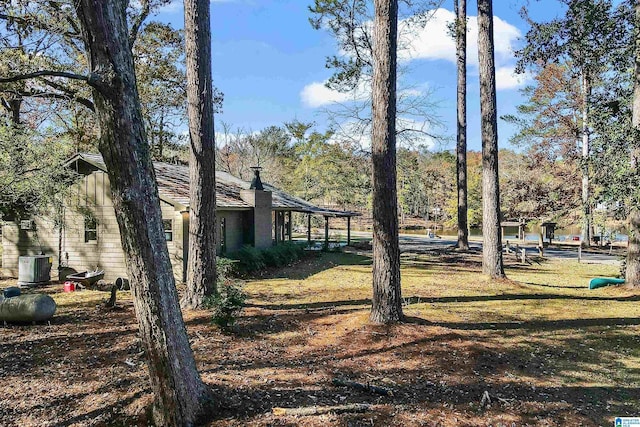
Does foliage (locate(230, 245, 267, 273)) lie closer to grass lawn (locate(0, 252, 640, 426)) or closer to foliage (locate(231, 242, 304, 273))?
foliage (locate(231, 242, 304, 273))

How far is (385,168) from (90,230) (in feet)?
35.0

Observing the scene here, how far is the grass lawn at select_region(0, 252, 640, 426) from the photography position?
4027 millimetres

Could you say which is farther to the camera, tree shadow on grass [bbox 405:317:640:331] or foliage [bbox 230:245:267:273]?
foliage [bbox 230:245:267:273]

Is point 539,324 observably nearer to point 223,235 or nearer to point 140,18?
point 223,235

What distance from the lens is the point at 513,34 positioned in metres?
11.8

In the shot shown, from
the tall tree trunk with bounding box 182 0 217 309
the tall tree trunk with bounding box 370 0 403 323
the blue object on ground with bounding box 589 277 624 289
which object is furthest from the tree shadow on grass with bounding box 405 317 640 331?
the tall tree trunk with bounding box 182 0 217 309

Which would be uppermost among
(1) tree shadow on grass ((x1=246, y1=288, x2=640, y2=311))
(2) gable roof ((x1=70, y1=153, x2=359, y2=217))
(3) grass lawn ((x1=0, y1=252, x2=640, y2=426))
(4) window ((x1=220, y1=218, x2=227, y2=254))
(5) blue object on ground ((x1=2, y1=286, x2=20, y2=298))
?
(2) gable roof ((x1=70, y1=153, x2=359, y2=217))

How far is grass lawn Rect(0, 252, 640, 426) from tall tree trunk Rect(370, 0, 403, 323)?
0.49 metres

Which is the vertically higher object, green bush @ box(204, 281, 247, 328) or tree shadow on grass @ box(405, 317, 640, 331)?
green bush @ box(204, 281, 247, 328)

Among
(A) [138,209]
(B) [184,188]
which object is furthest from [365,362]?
(B) [184,188]

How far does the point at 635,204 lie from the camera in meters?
8.84

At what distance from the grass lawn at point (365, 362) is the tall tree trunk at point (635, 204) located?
0.55 metres

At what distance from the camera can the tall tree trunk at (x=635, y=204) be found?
9023mm

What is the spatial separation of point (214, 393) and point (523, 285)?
30.4 feet
